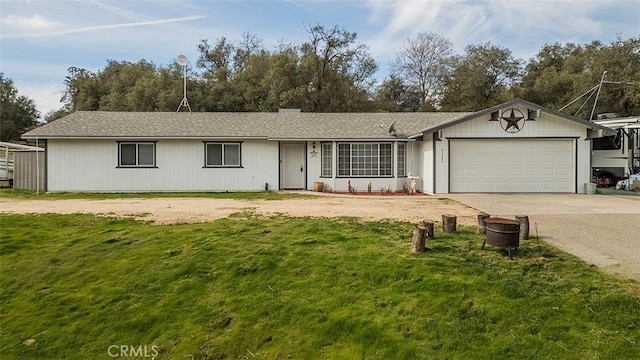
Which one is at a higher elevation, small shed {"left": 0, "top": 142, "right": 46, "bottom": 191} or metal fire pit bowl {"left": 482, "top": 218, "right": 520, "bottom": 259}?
small shed {"left": 0, "top": 142, "right": 46, "bottom": 191}

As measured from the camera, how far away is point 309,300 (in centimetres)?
502

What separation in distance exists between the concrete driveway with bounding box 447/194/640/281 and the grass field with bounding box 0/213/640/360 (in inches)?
20.2

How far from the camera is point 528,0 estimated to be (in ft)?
52.3

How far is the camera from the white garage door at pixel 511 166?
51.7ft

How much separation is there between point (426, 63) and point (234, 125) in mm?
23568

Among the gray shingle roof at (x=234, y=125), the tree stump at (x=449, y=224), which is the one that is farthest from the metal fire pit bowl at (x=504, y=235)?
the gray shingle roof at (x=234, y=125)

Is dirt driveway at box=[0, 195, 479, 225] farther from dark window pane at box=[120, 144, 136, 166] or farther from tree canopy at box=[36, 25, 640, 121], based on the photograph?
tree canopy at box=[36, 25, 640, 121]

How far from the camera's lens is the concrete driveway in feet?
19.6

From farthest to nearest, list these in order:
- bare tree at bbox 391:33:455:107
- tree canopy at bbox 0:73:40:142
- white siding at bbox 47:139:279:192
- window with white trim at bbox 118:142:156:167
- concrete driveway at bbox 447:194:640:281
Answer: tree canopy at bbox 0:73:40:142 → bare tree at bbox 391:33:455:107 → window with white trim at bbox 118:142:156:167 → white siding at bbox 47:139:279:192 → concrete driveway at bbox 447:194:640:281

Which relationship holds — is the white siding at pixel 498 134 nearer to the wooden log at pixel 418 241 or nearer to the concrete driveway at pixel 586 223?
the concrete driveway at pixel 586 223

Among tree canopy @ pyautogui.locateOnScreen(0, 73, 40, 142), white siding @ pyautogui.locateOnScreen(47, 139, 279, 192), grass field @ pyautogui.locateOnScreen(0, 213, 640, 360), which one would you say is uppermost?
tree canopy @ pyautogui.locateOnScreen(0, 73, 40, 142)

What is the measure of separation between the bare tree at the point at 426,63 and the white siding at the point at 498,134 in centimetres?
2129

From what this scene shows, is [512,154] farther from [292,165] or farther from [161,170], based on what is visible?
[161,170]

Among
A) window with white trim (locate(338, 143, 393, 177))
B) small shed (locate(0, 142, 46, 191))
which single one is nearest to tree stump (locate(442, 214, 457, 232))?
window with white trim (locate(338, 143, 393, 177))
